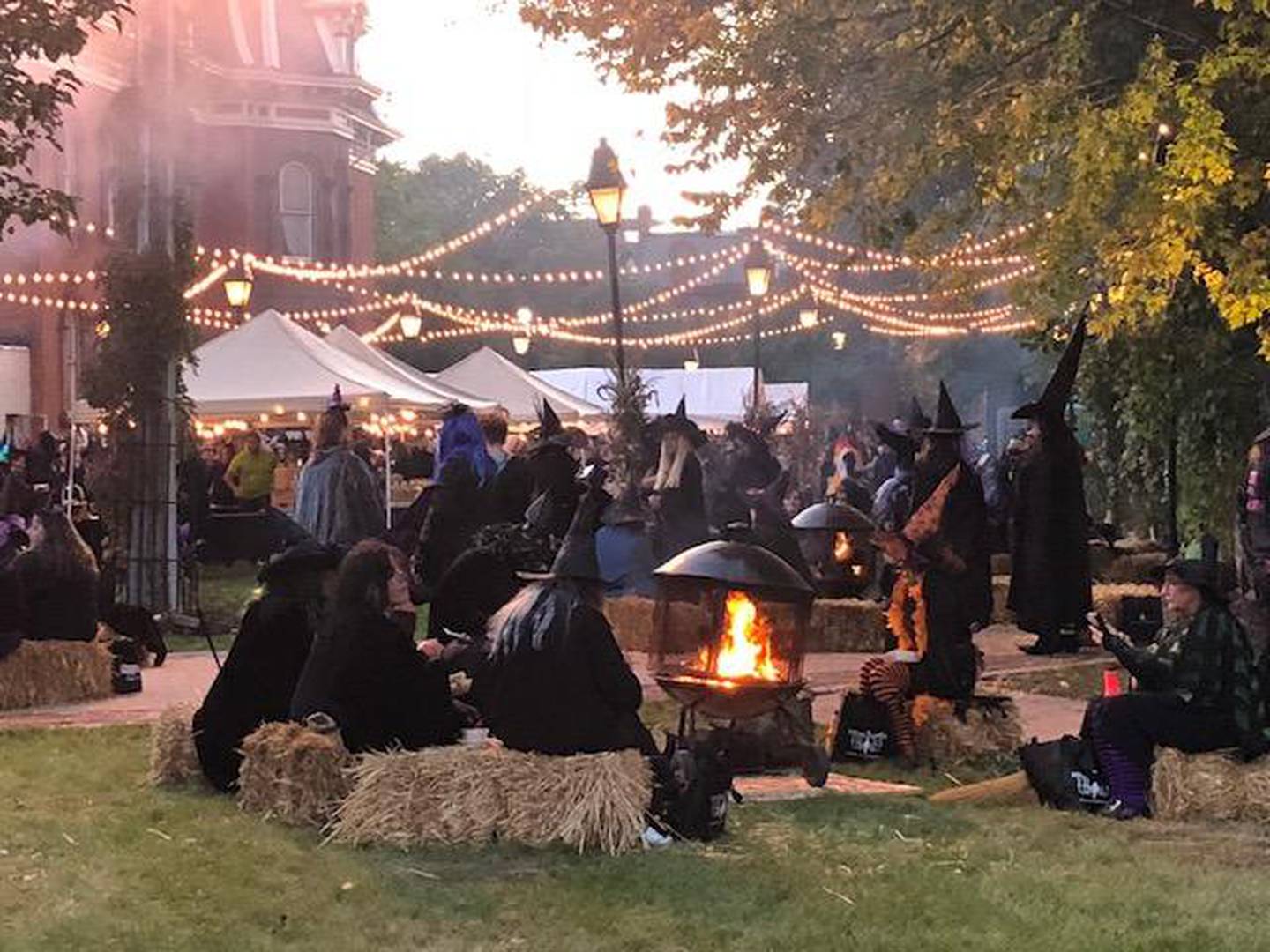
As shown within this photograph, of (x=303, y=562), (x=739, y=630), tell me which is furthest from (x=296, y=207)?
(x=739, y=630)

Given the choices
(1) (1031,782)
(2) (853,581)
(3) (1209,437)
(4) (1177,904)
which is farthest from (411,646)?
(3) (1209,437)

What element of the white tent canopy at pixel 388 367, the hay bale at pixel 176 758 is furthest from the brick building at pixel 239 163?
the hay bale at pixel 176 758

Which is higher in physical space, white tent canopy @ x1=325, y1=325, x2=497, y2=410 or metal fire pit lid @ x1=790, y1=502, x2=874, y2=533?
white tent canopy @ x1=325, y1=325, x2=497, y2=410

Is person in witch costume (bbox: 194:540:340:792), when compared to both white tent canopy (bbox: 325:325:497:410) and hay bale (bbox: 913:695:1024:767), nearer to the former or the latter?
hay bale (bbox: 913:695:1024:767)

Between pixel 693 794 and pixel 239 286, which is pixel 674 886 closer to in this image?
pixel 693 794

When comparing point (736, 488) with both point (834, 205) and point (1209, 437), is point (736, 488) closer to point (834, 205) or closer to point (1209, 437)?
point (834, 205)

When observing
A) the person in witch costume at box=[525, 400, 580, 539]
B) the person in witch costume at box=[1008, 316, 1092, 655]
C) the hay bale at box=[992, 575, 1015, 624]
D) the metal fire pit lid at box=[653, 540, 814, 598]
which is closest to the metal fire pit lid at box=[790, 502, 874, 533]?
the person in witch costume at box=[1008, 316, 1092, 655]

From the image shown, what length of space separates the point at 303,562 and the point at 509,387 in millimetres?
21389

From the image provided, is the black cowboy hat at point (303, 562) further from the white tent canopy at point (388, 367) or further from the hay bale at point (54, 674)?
the white tent canopy at point (388, 367)

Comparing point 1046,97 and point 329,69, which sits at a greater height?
point 329,69

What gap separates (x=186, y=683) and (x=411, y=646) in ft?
16.6

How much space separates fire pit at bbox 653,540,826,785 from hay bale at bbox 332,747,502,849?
A: 1216mm

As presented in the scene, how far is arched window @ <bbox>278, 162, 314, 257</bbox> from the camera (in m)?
40.5

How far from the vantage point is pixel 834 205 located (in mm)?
13781
